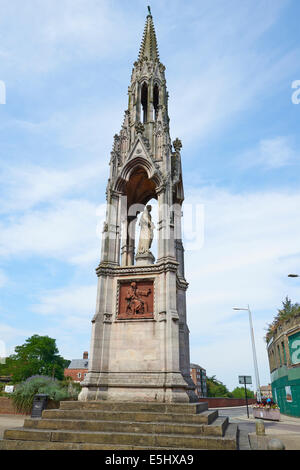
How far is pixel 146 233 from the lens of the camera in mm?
13562

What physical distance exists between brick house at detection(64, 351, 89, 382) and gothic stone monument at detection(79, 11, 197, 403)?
83.4m

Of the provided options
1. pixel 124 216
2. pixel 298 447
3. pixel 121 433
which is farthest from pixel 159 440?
pixel 124 216

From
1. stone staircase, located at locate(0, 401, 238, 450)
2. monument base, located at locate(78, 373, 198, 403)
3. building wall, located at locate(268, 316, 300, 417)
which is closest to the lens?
stone staircase, located at locate(0, 401, 238, 450)

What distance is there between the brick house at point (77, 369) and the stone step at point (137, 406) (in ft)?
278

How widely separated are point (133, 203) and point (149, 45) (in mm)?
9223

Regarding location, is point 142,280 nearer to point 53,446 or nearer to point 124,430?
point 124,430

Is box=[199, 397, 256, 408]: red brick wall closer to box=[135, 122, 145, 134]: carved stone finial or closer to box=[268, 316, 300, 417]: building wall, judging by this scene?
box=[268, 316, 300, 417]: building wall

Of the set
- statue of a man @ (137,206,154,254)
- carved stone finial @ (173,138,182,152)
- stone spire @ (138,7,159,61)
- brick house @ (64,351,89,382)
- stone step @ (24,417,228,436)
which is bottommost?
stone step @ (24,417,228,436)

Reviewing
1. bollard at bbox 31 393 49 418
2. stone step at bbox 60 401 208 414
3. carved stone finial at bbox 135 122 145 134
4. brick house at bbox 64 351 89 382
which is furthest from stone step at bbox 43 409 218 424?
brick house at bbox 64 351 89 382

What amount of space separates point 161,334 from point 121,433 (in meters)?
3.50

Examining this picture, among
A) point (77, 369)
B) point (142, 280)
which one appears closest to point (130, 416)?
point (142, 280)

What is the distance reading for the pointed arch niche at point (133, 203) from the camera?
48.1ft

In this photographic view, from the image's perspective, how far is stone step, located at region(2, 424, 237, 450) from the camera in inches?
278
